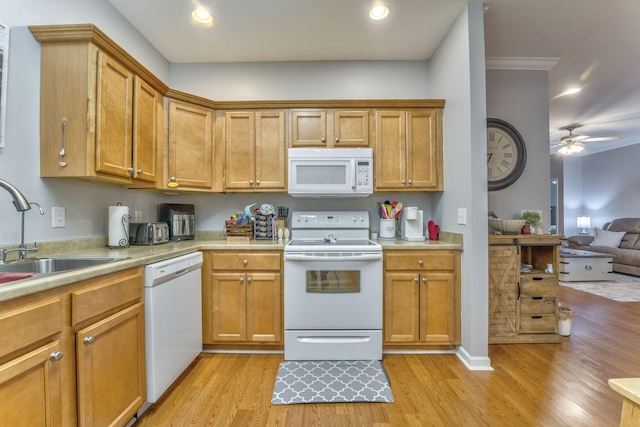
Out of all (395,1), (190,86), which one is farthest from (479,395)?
(190,86)

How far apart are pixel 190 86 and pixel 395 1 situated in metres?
2.10

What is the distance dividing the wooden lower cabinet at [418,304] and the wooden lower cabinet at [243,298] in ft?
2.93

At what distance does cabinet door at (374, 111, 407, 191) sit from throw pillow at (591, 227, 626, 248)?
19.0 ft

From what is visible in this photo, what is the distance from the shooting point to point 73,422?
119 centimetres

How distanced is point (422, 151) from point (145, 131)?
7.57ft

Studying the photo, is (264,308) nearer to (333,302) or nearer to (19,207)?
(333,302)

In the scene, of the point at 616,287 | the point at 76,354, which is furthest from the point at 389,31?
the point at 616,287

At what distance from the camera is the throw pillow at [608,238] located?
5618mm

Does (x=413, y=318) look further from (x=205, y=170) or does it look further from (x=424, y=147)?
(x=205, y=170)

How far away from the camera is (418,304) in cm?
235

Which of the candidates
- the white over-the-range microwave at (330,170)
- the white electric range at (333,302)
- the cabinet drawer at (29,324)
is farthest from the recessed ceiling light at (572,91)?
the cabinet drawer at (29,324)

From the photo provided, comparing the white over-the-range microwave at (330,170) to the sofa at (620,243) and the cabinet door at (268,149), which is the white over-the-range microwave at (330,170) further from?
the sofa at (620,243)

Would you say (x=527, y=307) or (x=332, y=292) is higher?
(x=332, y=292)

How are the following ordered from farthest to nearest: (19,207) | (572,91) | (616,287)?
(616,287)
(572,91)
(19,207)
